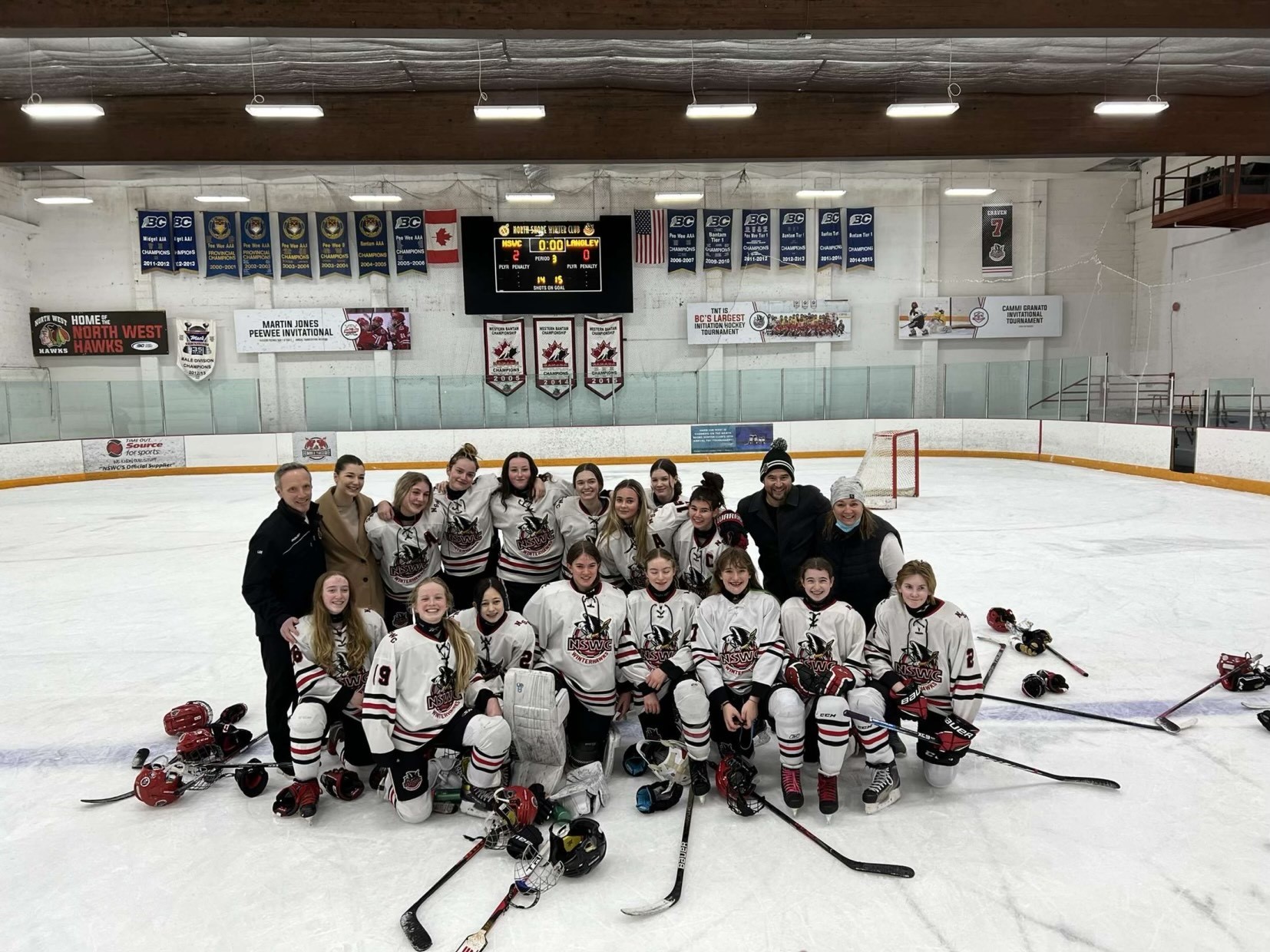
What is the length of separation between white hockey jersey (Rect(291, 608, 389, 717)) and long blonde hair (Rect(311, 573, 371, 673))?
13mm

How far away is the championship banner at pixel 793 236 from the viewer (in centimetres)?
1711

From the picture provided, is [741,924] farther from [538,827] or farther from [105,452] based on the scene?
[105,452]

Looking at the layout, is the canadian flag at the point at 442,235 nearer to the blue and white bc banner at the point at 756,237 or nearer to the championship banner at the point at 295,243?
the championship banner at the point at 295,243

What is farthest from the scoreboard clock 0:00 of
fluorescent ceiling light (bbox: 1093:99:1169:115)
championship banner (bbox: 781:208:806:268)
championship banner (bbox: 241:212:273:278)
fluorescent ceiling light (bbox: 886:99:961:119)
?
fluorescent ceiling light (bbox: 1093:99:1169:115)

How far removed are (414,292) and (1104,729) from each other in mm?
16096

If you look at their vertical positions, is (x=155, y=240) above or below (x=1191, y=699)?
above

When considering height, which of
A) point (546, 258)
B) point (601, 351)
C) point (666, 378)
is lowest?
point (666, 378)

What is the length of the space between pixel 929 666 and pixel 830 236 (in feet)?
51.8

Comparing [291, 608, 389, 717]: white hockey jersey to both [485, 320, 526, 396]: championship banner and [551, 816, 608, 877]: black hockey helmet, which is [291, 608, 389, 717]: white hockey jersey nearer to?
[551, 816, 608, 877]: black hockey helmet

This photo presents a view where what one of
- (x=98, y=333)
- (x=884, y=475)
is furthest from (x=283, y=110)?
(x=98, y=333)

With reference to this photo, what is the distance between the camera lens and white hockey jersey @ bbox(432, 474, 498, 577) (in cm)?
402

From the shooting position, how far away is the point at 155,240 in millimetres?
16547

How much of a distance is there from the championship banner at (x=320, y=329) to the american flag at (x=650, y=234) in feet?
17.4

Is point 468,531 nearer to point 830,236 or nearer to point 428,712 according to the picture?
point 428,712
